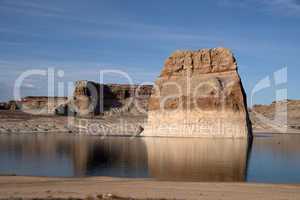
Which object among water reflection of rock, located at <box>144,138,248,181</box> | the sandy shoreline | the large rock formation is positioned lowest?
water reflection of rock, located at <box>144,138,248,181</box>

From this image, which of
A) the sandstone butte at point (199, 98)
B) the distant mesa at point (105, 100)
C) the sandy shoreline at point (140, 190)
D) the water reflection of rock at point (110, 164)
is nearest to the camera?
the sandy shoreline at point (140, 190)

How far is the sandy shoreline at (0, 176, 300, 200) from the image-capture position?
1529cm

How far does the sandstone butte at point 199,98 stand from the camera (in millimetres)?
55156

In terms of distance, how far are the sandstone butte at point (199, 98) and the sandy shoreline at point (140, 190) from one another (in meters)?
35.9

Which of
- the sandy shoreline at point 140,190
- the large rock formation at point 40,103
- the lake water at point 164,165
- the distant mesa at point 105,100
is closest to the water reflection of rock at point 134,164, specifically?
the lake water at point 164,165

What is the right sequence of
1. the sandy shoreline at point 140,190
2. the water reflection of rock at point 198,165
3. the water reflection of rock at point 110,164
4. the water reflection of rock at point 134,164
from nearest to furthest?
the sandy shoreline at point 140,190
the water reflection of rock at point 198,165
the water reflection of rock at point 134,164
the water reflection of rock at point 110,164

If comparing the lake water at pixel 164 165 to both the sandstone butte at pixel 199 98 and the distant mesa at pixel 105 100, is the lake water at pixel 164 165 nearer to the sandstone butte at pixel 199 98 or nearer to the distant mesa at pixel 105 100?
the sandstone butte at pixel 199 98

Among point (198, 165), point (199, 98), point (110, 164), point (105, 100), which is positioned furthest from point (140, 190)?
point (105, 100)

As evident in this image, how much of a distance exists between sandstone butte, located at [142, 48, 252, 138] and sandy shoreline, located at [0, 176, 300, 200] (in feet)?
118

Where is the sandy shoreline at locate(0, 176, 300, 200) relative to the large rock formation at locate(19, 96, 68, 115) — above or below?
below

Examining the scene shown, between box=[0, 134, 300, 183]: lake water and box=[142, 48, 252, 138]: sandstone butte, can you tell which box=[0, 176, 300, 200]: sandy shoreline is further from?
box=[142, 48, 252, 138]: sandstone butte

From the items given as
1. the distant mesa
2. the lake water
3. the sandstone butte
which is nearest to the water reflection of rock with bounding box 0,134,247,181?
the lake water

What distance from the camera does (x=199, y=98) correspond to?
2229 inches

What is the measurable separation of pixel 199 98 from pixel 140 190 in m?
40.5
